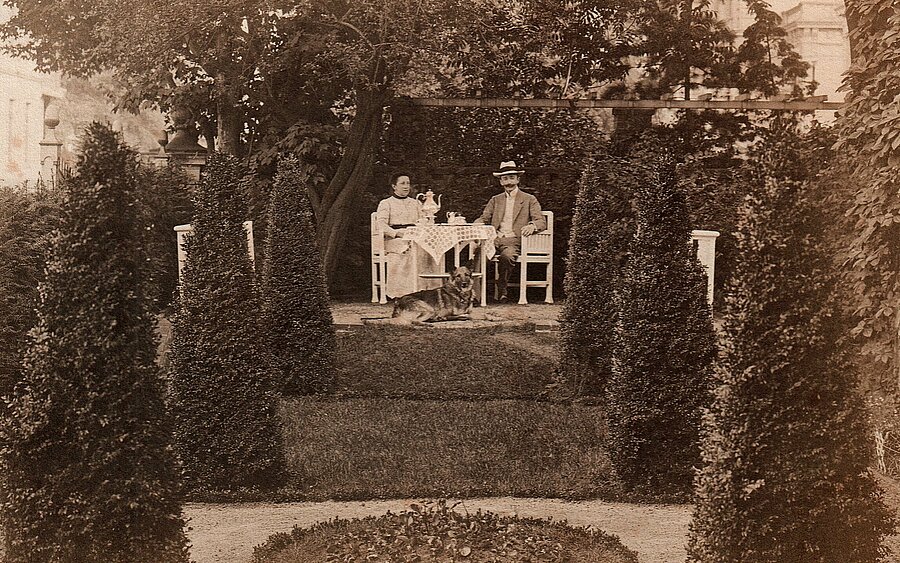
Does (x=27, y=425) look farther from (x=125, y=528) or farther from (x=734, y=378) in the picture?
(x=734, y=378)

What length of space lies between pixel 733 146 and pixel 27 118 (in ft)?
23.0

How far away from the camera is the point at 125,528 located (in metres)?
4.24

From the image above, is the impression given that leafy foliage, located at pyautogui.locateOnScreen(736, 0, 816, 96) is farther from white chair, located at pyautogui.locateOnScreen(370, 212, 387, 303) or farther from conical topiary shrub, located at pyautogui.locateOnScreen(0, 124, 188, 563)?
conical topiary shrub, located at pyautogui.locateOnScreen(0, 124, 188, 563)

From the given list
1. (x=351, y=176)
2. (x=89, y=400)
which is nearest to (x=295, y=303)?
(x=351, y=176)

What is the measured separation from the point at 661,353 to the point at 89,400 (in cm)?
370

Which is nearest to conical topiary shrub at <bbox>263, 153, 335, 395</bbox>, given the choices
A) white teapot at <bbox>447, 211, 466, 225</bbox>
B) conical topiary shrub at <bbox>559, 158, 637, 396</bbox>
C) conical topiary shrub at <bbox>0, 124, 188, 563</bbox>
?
conical topiary shrub at <bbox>559, 158, 637, 396</bbox>

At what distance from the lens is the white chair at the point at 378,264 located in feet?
34.2

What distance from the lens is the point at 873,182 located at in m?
5.98

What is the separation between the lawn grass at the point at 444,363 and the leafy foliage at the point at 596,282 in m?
0.38

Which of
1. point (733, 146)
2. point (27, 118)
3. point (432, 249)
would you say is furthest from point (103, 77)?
point (733, 146)

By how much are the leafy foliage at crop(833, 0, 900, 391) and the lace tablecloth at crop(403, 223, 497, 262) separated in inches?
181

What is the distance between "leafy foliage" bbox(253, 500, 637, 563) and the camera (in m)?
4.89

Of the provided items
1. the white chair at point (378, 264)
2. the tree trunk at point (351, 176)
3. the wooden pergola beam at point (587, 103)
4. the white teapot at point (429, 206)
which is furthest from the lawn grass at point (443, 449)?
the wooden pergola beam at point (587, 103)

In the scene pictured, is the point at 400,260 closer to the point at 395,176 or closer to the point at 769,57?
the point at 395,176
